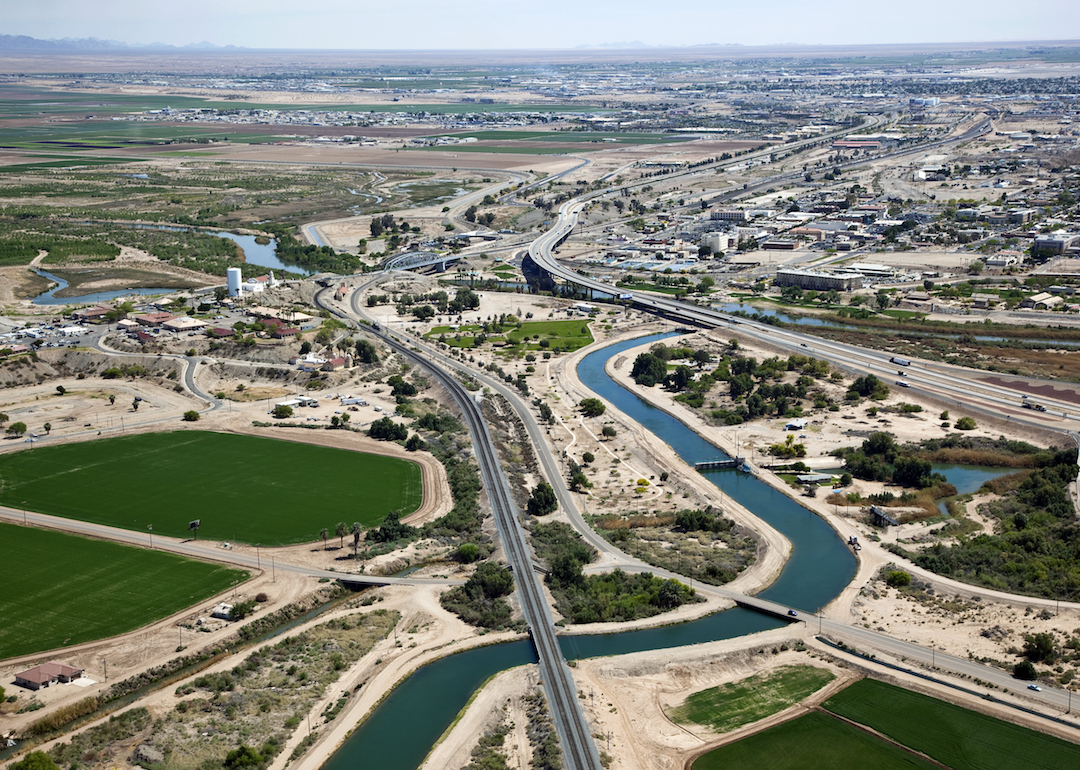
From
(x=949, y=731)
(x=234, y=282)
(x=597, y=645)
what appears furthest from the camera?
(x=234, y=282)

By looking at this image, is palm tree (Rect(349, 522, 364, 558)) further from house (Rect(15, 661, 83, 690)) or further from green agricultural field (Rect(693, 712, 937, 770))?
green agricultural field (Rect(693, 712, 937, 770))

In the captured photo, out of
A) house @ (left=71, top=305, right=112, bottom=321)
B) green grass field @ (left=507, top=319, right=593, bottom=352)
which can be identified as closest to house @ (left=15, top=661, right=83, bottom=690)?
green grass field @ (left=507, top=319, right=593, bottom=352)

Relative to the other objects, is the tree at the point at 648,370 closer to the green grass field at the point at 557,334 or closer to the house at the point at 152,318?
the green grass field at the point at 557,334

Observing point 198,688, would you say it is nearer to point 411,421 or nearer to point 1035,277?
point 411,421

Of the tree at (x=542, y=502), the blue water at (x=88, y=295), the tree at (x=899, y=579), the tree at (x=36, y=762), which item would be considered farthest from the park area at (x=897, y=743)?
the blue water at (x=88, y=295)

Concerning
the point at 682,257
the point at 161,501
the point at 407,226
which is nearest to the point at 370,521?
the point at 161,501

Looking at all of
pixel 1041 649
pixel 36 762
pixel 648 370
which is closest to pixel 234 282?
pixel 648 370

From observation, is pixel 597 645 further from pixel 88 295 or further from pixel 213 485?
pixel 88 295
